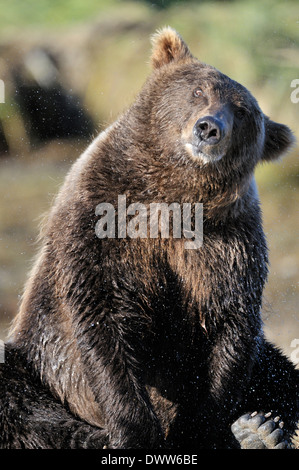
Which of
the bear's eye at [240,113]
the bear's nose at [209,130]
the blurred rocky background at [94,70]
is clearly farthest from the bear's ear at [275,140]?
the blurred rocky background at [94,70]

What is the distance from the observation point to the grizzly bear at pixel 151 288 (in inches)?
204

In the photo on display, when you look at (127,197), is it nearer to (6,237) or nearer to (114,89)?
(6,237)

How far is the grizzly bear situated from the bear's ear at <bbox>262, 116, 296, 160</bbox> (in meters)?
0.28

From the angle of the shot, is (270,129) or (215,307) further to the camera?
(270,129)

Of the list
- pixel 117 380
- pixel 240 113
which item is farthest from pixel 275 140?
pixel 117 380

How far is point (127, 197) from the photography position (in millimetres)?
5359

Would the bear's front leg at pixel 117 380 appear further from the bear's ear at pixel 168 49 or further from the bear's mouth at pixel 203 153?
the bear's ear at pixel 168 49

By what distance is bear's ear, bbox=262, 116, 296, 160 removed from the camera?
6.07 metres

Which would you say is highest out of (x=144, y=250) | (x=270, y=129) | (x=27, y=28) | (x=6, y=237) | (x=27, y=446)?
(x=27, y=28)

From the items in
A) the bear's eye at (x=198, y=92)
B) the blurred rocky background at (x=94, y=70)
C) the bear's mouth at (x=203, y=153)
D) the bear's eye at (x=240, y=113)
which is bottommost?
the bear's mouth at (x=203, y=153)

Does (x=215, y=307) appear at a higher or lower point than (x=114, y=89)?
lower

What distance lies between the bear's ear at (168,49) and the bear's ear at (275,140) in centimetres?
86

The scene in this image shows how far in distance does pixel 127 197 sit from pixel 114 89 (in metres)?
9.76

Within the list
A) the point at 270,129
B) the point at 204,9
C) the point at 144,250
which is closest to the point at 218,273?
the point at 144,250
